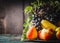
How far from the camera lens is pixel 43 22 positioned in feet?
1.79

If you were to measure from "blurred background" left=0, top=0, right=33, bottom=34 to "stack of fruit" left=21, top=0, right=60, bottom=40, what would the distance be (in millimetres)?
1218

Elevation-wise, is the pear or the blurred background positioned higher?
the blurred background

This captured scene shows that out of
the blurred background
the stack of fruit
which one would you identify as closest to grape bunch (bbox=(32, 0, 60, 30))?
the stack of fruit

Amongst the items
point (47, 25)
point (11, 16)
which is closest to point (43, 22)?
point (47, 25)

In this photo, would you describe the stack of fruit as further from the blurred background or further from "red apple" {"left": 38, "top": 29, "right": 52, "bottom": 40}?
the blurred background

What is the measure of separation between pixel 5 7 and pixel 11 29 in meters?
0.24

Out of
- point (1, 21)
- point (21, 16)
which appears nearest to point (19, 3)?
point (21, 16)

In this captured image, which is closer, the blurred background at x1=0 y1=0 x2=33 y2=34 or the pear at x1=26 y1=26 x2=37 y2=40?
the pear at x1=26 y1=26 x2=37 y2=40

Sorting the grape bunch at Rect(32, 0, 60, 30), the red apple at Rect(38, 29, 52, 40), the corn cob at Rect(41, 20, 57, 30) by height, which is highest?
the grape bunch at Rect(32, 0, 60, 30)

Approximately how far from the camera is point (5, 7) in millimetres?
1842

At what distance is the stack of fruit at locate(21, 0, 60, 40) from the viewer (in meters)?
0.52

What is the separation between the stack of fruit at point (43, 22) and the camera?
0.52 m

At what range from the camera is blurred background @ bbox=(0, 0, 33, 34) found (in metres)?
1.82

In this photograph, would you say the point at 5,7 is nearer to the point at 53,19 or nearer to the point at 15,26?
the point at 15,26
